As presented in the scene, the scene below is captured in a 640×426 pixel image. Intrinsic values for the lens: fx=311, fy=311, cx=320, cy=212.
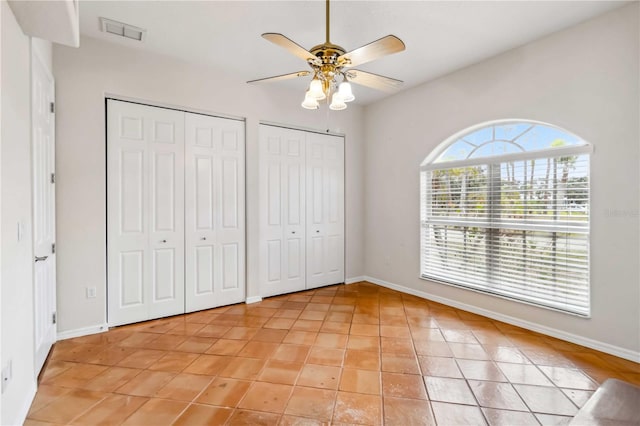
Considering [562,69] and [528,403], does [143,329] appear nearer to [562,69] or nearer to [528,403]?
[528,403]

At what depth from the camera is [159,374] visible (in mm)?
2338

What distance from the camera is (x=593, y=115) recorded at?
271cm

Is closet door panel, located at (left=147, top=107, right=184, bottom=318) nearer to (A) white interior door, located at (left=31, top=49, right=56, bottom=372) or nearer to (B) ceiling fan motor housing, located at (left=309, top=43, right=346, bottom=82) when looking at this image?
(A) white interior door, located at (left=31, top=49, right=56, bottom=372)

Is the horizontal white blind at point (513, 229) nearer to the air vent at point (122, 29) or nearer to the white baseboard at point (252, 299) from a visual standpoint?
the white baseboard at point (252, 299)

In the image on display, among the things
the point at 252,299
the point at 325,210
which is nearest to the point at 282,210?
the point at 325,210

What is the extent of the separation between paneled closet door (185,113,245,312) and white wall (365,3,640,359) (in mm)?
2561

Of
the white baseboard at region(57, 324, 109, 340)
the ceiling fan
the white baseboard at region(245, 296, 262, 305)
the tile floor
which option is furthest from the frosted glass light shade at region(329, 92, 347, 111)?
the white baseboard at region(57, 324, 109, 340)

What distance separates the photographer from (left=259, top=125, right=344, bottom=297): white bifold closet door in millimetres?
4227

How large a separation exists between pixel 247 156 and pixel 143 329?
225 cm

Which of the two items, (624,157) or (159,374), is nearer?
(159,374)

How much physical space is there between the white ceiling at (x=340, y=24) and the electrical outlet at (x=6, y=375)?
8.58 feet

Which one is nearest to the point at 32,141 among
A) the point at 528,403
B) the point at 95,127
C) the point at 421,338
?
the point at 95,127

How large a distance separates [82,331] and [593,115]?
16.7 feet

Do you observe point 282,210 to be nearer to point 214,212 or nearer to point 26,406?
point 214,212
